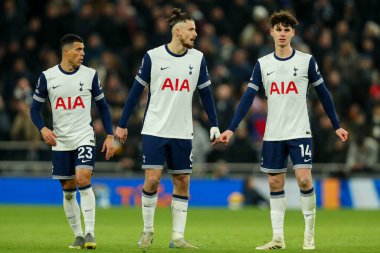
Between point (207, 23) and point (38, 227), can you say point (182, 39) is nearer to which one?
point (38, 227)

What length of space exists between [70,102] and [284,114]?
8.86 feet

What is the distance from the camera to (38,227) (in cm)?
1798

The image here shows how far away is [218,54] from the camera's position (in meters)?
28.2

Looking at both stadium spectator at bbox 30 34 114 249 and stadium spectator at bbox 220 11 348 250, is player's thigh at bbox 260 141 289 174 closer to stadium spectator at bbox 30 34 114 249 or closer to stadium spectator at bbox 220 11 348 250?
stadium spectator at bbox 220 11 348 250

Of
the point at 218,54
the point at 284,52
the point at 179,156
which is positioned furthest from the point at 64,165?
the point at 218,54

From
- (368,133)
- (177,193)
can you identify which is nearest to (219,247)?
(177,193)

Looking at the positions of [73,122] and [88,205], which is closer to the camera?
[88,205]

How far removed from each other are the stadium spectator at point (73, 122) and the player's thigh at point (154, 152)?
49 cm

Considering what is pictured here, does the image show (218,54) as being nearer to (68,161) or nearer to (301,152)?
(68,161)

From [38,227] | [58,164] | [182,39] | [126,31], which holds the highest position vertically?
[126,31]

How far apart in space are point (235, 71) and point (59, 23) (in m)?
4.69

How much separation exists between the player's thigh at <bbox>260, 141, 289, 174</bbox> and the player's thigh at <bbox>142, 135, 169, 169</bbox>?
1246 mm

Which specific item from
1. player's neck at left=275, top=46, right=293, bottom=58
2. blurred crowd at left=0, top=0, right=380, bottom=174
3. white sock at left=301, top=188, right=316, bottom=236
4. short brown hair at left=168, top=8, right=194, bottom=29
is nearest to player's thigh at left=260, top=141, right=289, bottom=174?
white sock at left=301, top=188, right=316, bottom=236

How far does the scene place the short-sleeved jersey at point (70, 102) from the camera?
13.6 metres
